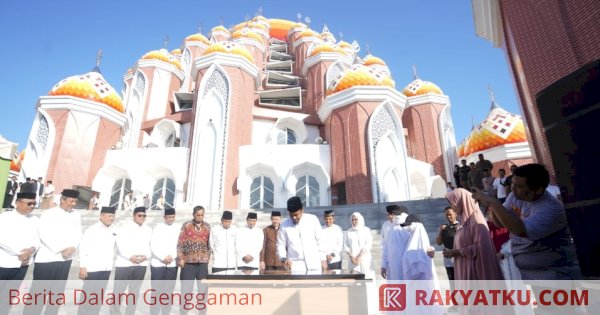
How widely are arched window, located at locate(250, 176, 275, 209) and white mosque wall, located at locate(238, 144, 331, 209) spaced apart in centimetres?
20

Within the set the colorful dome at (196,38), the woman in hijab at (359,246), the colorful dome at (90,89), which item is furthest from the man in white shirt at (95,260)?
the colorful dome at (196,38)

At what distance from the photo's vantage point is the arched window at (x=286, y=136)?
615 inches

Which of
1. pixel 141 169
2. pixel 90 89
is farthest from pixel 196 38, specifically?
pixel 141 169

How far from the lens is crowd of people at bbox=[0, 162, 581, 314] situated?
2.84m

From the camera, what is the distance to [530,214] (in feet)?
7.26

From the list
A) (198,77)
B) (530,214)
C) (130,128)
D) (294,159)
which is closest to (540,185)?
(530,214)

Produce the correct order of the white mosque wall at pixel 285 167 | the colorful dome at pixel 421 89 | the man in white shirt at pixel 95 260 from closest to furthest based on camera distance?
the man in white shirt at pixel 95 260, the white mosque wall at pixel 285 167, the colorful dome at pixel 421 89

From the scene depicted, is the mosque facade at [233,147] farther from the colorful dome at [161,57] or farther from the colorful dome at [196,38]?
the colorful dome at [196,38]

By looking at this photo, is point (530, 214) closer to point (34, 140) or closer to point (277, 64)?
point (34, 140)

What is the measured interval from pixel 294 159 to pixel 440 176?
24.2ft

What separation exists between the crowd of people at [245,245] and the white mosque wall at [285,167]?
7.89 meters

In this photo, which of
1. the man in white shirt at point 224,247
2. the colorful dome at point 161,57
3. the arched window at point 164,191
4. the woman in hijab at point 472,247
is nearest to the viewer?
the woman in hijab at point 472,247

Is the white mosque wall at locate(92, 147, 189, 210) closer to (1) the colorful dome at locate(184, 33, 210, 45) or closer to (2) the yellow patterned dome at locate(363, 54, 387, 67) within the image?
(1) the colorful dome at locate(184, 33, 210, 45)

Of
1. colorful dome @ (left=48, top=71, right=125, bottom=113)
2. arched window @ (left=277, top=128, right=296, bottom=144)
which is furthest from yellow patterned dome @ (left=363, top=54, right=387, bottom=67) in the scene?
colorful dome @ (left=48, top=71, right=125, bottom=113)
